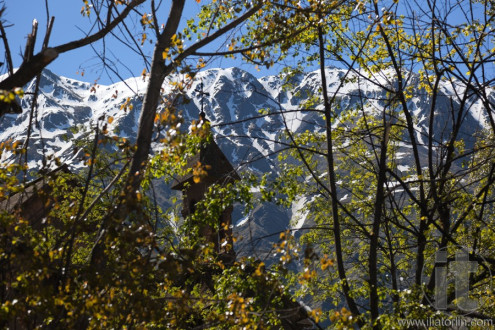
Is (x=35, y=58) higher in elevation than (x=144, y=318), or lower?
higher

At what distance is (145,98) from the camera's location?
7.47 m

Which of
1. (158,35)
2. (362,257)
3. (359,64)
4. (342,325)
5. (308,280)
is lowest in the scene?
(342,325)

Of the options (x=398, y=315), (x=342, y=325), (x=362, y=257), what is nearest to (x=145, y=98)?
(x=342, y=325)

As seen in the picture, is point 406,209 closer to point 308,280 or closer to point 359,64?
point 359,64

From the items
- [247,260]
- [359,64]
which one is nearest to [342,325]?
[247,260]

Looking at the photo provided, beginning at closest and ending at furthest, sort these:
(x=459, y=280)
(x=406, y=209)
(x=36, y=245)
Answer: (x=36, y=245) → (x=459, y=280) → (x=406, y=209)

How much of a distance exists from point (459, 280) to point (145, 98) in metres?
7.10

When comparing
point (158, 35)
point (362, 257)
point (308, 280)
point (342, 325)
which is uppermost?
point (158, 35)

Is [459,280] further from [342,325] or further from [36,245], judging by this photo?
[36,245]

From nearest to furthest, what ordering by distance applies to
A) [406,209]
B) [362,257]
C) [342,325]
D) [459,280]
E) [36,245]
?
[36,245]
[342,325]
[459,280]
[406,209]
[362,257]

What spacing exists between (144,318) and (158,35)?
3.73 metres

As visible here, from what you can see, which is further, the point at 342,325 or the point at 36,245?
the point at 342,325

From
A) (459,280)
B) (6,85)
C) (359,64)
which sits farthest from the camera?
(359,64)

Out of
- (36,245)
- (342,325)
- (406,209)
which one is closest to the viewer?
(36,245)
